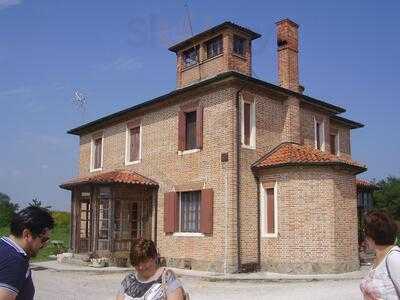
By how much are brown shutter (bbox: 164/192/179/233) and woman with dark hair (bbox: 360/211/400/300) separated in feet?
46.0

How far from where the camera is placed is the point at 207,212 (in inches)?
632

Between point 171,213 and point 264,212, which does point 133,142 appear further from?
point 264,212

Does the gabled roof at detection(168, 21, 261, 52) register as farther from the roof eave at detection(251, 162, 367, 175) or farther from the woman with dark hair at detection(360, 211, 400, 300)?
the woman with dark hair at detection(360, 211, 400, 300)

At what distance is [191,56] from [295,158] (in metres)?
6.58

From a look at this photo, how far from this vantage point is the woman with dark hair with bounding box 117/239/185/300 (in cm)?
368

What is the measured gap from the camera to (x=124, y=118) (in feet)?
68.4

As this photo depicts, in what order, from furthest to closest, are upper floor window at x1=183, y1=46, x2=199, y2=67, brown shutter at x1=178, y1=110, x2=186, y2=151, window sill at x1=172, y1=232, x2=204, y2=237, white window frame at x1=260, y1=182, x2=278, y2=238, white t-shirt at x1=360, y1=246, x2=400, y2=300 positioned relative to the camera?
upper floor window at x1=183, y1=46, x2=199, y2=67, brown shutter at x1=178, y1=110, x2=186, y2=151, window sill at x1=172, y1=232, x2=204, y2=237, white window frame at x1=260, y1=182, x2=278, y2=238, white t-shirt at x1=360, y1=246, x2=400, y2=300

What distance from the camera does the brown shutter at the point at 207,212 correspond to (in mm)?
16000

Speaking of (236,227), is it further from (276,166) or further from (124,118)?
(124,118)

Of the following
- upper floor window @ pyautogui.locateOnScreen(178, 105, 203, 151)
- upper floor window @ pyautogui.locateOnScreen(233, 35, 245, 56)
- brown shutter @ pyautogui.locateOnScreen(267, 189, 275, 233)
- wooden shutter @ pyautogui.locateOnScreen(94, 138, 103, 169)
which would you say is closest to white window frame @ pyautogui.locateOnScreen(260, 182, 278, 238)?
brown shutter @ pyautogui.locateOnScreen(267, 189, 275, 233)

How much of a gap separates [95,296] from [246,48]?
10821 millimetres

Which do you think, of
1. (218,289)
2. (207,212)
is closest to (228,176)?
(207,212)

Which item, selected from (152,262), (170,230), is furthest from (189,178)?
(152,262)

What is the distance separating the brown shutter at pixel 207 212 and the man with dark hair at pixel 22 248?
12917mm
